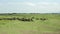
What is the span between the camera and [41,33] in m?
21.0

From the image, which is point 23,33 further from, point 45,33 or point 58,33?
point 58,33

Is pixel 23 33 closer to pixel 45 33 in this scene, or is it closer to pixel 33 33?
pixel 33 33

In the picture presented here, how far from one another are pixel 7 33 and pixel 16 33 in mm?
1300

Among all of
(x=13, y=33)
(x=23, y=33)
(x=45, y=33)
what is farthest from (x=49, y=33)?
(x=13, y=33)

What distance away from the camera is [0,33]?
20625 millimetres

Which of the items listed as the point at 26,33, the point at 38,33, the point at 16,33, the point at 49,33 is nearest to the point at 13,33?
the point at 16,33

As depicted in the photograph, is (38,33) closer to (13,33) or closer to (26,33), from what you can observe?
(26,33)

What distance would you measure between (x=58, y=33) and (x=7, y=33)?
24.5 ft

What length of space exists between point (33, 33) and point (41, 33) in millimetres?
1184

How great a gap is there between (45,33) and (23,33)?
3195 millimetres

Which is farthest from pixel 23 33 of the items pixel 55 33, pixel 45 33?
pixel 55 33

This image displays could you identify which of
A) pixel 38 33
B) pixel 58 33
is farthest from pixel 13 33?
pixel 58 33

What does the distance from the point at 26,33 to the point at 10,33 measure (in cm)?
228

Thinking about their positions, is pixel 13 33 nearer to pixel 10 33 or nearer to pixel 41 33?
pixel 10 33
